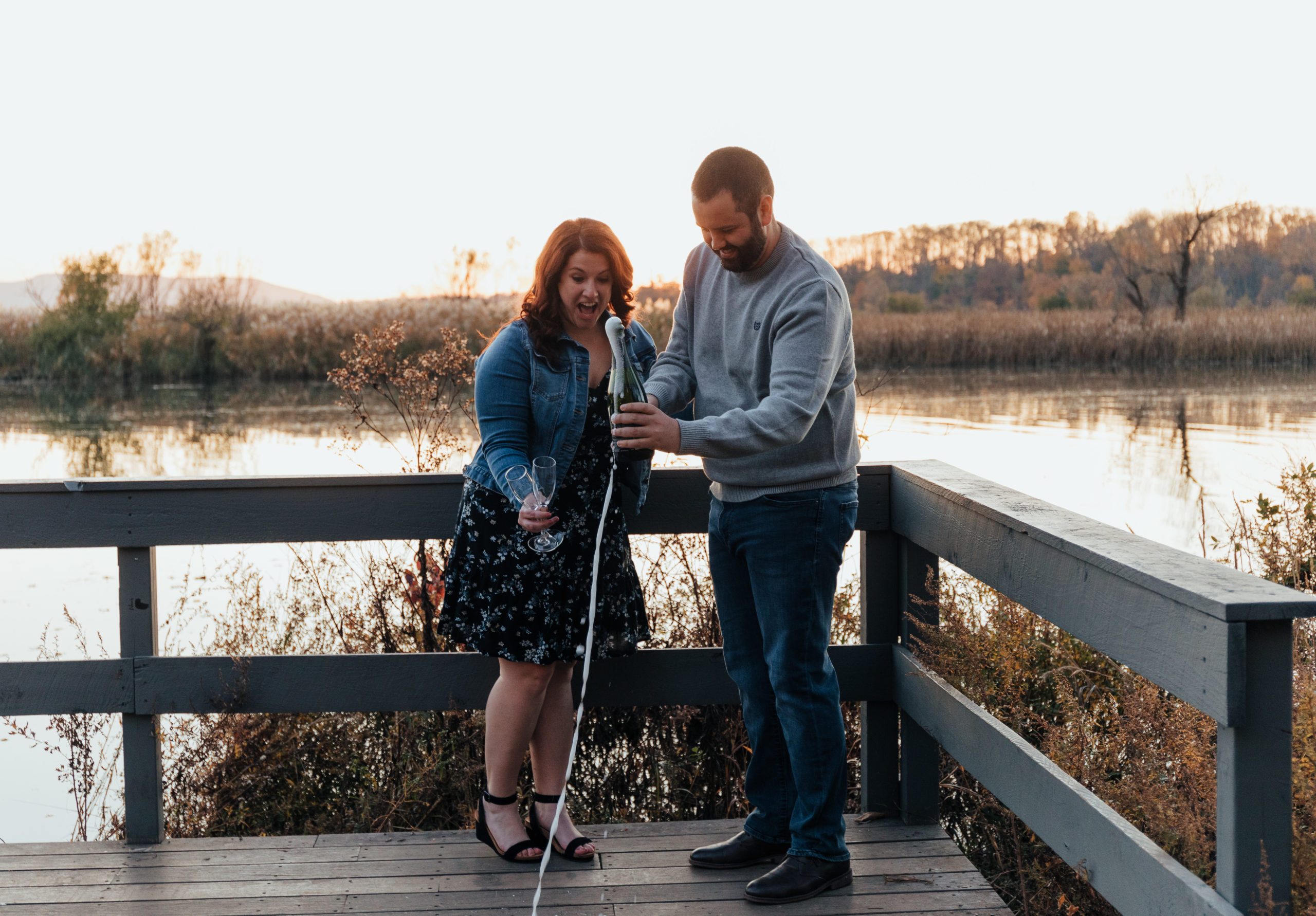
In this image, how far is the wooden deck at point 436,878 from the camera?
231 cm

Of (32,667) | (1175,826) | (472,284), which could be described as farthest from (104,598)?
(472,284)

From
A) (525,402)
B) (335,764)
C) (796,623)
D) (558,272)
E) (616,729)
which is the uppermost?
(558,272)

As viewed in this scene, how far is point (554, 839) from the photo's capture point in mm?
2559

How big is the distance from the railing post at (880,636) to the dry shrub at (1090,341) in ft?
50.8

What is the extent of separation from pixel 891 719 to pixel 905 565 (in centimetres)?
41

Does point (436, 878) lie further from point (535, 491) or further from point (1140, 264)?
point (1140, 264)

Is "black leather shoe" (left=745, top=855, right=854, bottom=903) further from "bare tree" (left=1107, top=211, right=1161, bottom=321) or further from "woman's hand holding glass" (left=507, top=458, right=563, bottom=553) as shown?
"bare tree" (left=1107, top=211, right=1161, bottom=321)

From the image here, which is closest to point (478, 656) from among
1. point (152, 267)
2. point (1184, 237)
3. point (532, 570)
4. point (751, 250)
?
point (532, 570)

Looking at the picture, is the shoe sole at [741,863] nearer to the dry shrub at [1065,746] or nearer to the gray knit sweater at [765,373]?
the dry shrub at [1065,746]

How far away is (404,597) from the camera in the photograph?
156 inches

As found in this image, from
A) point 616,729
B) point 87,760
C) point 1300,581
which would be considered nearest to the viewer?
point 87,760

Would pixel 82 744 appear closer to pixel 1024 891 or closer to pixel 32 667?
pixel 32 667

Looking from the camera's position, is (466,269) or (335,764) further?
(466,269)

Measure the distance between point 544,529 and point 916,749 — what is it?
45.8 inches
